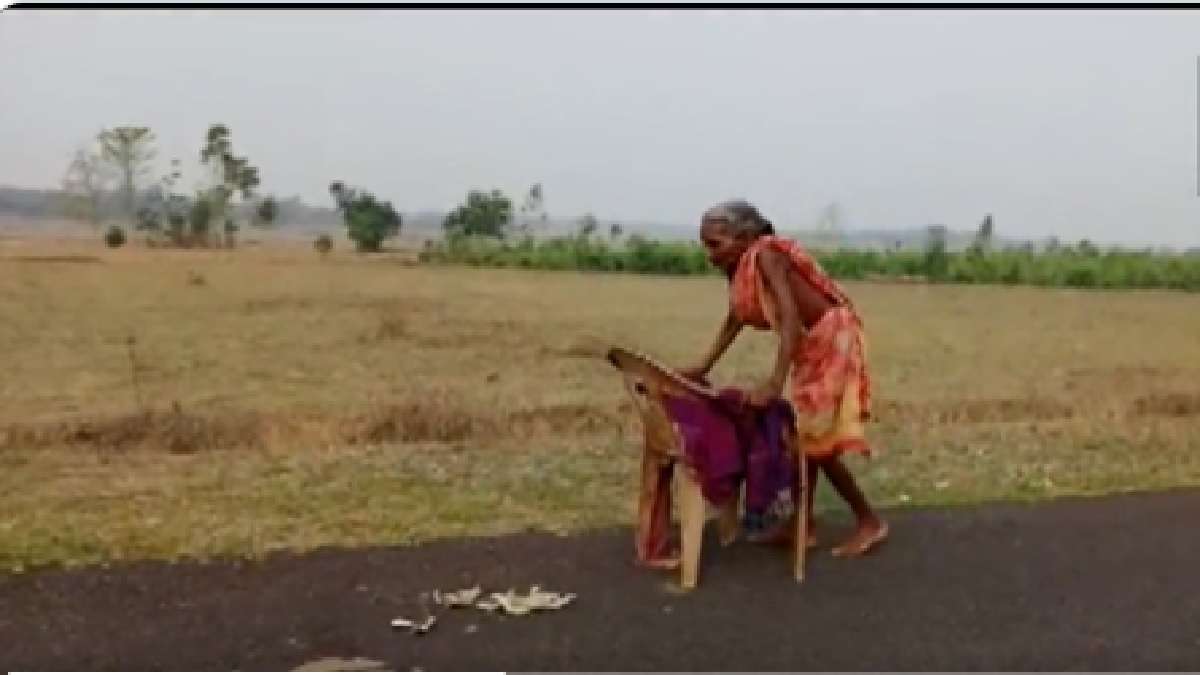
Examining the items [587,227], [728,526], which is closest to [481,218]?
[587,227]

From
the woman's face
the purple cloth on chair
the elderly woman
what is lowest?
the purple cloth on chair

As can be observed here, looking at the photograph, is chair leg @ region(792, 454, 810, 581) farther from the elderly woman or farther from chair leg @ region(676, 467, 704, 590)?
chair leg @ region(676, 467, 704, 590)

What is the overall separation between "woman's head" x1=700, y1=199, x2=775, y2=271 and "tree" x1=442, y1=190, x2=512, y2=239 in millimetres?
7328

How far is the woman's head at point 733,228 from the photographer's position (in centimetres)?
391

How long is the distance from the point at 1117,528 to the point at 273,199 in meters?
8.02

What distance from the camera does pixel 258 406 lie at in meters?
7.54

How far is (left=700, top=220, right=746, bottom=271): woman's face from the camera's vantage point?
12.8ft

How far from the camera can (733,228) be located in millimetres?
3904

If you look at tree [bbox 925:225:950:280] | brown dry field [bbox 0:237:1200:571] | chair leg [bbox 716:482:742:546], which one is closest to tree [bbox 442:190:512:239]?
brown dry field [bbox 0:237:1200:571]

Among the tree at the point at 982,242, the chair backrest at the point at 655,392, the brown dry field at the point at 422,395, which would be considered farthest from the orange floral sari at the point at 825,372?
the tree at the point at 982,242

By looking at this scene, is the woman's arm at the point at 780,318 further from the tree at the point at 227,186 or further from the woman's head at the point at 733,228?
the tree at the point at 227,186

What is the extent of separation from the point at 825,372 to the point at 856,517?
61 centimetres

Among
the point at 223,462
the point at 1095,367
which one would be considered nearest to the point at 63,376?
the point at 223,462

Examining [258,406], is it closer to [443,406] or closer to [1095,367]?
[443,406]
